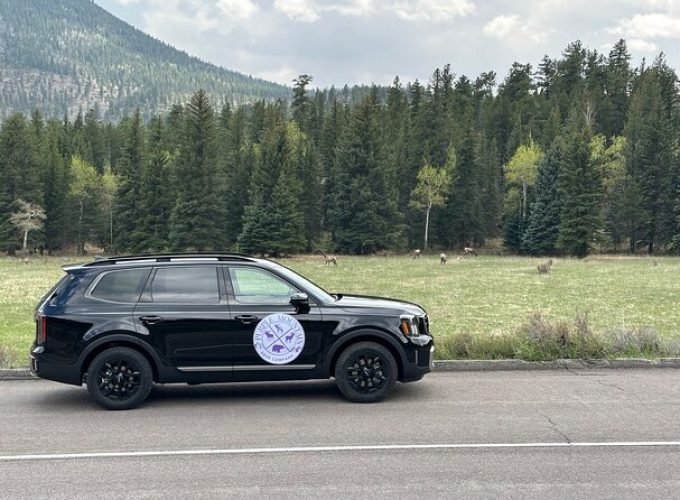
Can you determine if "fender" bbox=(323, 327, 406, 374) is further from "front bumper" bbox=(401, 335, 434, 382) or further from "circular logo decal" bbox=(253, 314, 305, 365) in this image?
"circular logo decal" bbox=(253, 314, 305, 365)

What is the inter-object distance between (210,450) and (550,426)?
390 cm

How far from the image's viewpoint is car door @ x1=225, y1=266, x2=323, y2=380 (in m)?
8.26

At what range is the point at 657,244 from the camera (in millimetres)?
76062

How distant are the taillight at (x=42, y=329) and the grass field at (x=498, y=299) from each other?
2.82m

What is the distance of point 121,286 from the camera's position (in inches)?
333

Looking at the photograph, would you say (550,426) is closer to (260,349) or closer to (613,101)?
(260,349)

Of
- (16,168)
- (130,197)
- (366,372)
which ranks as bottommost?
(366,372)

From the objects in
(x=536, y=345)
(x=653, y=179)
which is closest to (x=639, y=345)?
(x=536, y=345)

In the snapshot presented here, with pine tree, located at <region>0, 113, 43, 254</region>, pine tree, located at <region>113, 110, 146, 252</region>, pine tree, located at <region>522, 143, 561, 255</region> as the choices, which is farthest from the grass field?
pine tree, located at <region>0, 113, 43, 254</region>

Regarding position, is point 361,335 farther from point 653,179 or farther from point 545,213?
point 653,179

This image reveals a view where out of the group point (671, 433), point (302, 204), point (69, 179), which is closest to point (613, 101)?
point (302, 204)

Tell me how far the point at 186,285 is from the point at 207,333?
2.48 ft

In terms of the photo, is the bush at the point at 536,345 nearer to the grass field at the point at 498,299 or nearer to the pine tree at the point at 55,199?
the grass field at the point at 498,299

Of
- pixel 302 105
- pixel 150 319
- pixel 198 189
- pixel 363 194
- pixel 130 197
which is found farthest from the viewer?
pixel 302 105
